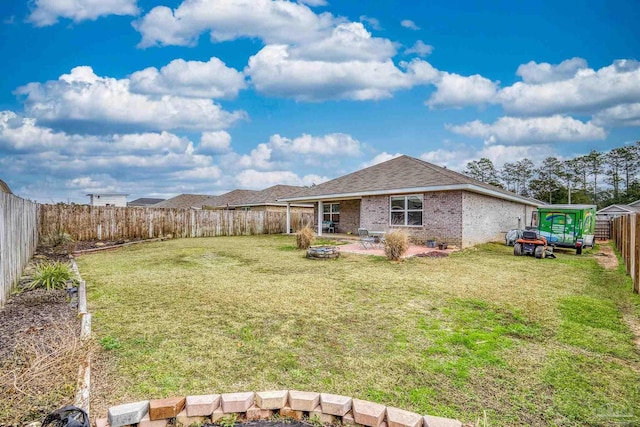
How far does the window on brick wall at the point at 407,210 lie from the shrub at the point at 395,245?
5262 mm

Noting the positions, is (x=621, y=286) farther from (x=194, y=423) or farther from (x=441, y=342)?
(x=194, y=423)

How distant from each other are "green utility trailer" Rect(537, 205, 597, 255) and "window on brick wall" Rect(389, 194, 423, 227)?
5.21 meters

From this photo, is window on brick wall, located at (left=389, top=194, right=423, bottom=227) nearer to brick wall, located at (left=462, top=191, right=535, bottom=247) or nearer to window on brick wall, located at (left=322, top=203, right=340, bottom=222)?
brick wall, located at (left=462, top=191, right=535, bottom=247)

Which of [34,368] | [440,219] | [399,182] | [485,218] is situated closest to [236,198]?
[399,182]

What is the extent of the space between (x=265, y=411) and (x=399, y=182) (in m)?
15.2

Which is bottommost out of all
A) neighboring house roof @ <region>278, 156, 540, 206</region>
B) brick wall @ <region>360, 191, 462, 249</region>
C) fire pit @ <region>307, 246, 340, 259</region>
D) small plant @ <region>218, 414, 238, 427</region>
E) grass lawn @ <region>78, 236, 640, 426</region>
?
small plant @ <region>218, 414, 238, 427</region>

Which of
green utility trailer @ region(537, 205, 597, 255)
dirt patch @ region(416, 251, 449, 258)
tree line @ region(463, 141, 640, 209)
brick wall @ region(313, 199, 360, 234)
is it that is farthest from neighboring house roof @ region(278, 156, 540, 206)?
tree line @ region(463, 141, 640, 209)

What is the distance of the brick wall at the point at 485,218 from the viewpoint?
14.8 meters

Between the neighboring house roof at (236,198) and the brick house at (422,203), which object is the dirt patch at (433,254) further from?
the neighboring house roof at (236,198)

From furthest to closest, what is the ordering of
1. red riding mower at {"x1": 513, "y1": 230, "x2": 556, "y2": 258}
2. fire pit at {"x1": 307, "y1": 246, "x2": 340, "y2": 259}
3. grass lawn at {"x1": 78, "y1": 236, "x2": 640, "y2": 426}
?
red riding mower at {"x1": 513, "y1": 230, "x2": 556, "y2": 258}
fire pit at {"x1": 307, "y1": 246, "x2": 340, "y2": 259}
grass lawn at {"x1": 78, "y1": 236, "x2": 640, "y2": 426}

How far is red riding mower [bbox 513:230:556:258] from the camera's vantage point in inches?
489

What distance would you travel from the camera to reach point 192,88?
47.7ft

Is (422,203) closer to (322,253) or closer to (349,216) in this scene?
(322,253)

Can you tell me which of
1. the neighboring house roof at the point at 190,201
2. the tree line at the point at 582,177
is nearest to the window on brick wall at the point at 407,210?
the neighboring house roof at the point at 190,201
